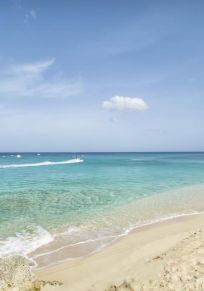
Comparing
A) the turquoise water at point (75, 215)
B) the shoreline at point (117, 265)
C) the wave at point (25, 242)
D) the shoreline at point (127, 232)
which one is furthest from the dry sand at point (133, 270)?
the wave at point (25, 242)

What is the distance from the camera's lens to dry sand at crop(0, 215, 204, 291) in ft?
18.8

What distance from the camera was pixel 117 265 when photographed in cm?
736

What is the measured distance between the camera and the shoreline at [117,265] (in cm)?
629

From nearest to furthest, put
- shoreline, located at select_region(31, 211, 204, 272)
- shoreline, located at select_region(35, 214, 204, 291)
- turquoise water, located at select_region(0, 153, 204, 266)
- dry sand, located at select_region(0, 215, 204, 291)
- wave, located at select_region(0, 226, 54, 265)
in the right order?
dry sand, located at select_region(0, 215, 204, 291) → shoreline, located at select_region(35, 214, 204, 291) → shoreline, located at select_region(31, 211, 204, 272) → wave, located at select_region(0, 226, 54, 265) → turquoise water, located at select_region(0, 153, 204, 266)

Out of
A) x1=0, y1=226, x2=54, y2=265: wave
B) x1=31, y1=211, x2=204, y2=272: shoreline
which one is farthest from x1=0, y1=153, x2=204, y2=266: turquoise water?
x1=31, y1=211, x2=204, y2=272: shoreline

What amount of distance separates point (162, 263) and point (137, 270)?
56 cm

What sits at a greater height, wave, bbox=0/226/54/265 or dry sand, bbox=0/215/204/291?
dry sand, bbox=0/215/204/291

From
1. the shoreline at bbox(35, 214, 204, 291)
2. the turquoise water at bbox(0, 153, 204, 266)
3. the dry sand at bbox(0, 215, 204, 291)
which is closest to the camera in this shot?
the dry sand at bbox(0, 215, 204, 291)

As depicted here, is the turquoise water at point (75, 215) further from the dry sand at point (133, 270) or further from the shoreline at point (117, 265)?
the dry sand at point (133, 270)

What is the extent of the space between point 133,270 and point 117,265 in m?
0.76

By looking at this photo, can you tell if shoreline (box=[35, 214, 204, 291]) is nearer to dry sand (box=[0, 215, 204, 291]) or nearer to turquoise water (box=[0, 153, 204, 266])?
dry sand (box=[0, 215, 204, 291])

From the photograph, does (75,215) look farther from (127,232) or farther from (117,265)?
(117,265)

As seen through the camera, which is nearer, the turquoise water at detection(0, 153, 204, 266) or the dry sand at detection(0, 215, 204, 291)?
the dry sand at detection(0, 215, 204, 291)

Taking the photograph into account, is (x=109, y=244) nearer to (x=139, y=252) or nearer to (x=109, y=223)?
(x=139, y=252)
